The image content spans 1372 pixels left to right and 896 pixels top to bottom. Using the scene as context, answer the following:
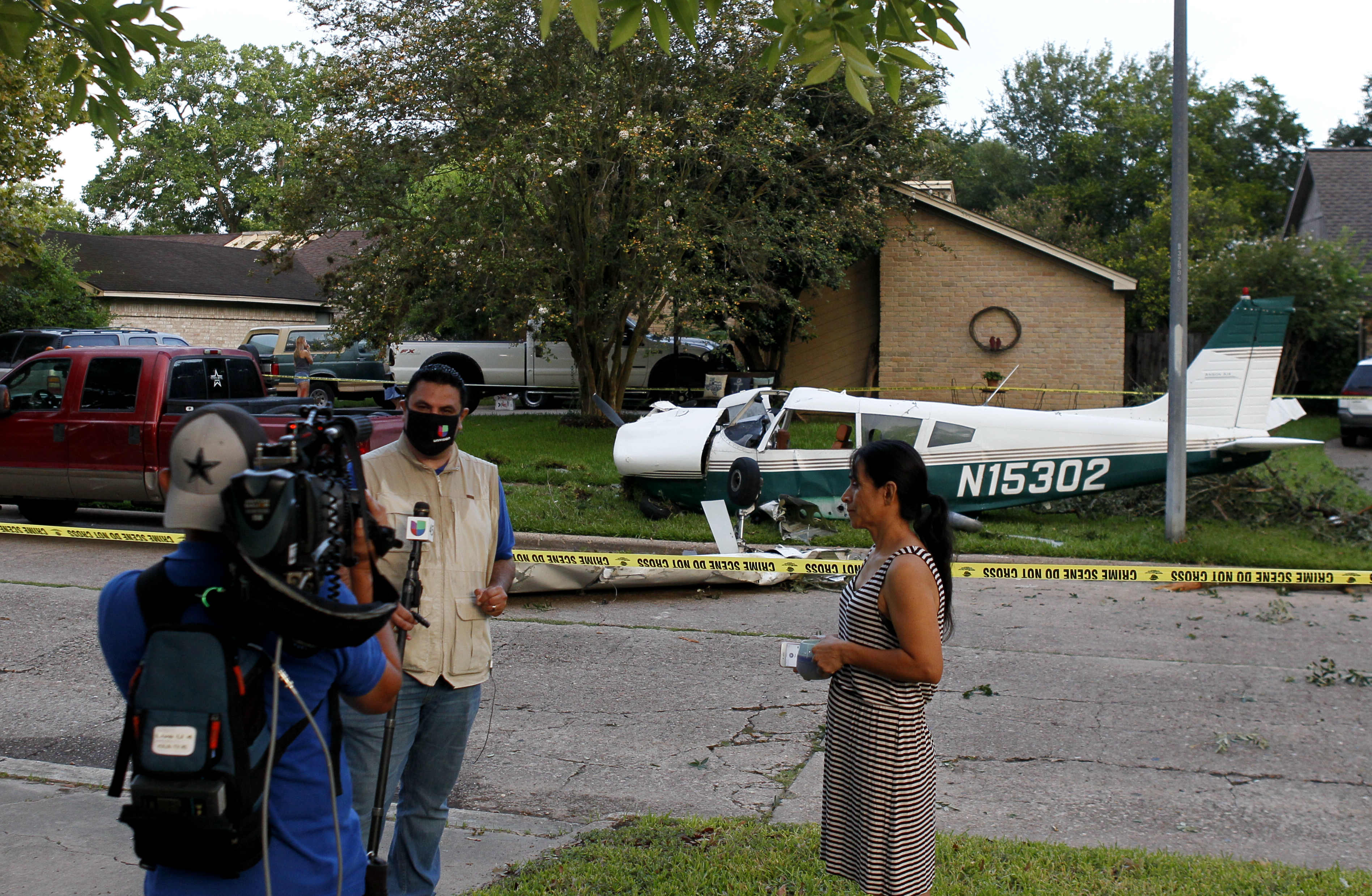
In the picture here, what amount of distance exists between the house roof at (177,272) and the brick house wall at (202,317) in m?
0.36

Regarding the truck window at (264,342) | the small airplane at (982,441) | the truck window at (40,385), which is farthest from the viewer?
the truck window at (264,342)

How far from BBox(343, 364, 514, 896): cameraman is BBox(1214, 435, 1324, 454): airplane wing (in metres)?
9.43

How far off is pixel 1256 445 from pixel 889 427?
3.57 m

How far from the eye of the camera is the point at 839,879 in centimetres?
363

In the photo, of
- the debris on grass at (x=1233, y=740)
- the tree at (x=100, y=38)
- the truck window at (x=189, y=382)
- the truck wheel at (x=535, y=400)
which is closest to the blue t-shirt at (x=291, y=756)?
the tree at (x=100, y=38)

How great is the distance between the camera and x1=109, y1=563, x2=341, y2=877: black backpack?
2090 millimetres

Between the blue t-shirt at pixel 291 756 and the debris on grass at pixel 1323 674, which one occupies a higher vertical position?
the blue t-shirt at pixel 291 756

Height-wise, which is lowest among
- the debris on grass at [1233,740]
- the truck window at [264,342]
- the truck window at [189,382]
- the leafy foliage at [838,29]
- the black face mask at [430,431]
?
the debris on grass at [1233,740]

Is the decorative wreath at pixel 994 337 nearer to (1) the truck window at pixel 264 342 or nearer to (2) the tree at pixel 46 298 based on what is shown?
(1) the truck window at pixel 264 342

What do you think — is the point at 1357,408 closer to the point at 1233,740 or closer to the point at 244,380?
the point at 1233,740

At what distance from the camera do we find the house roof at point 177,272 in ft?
113

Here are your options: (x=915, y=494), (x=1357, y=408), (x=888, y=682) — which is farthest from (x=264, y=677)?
(x=1357, y=408)

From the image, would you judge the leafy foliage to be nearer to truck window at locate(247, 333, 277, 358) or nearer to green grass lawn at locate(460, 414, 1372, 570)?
green grass lawn at locate(460, 414, 1372, 570)

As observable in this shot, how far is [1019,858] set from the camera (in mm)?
4172
